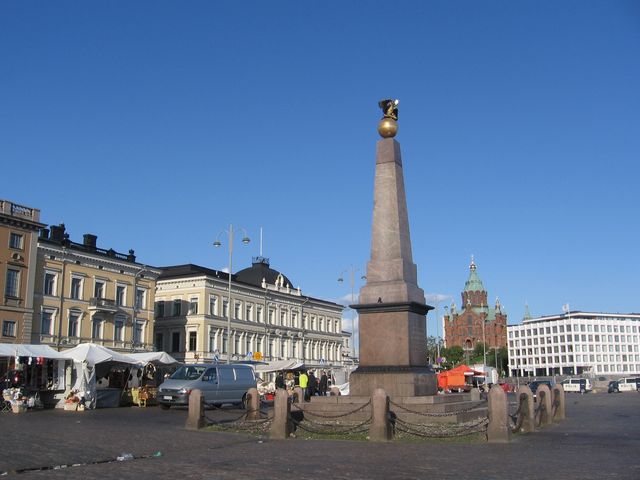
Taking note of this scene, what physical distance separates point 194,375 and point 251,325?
1814 inches

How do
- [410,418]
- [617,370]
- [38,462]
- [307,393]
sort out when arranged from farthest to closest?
1. [617,370]
2. [307,393]
3. [410,418]
4. [38,462]

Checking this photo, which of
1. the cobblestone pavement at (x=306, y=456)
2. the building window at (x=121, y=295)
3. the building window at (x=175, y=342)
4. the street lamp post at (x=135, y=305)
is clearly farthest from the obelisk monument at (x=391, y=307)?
the building window at (x=175, y=342)

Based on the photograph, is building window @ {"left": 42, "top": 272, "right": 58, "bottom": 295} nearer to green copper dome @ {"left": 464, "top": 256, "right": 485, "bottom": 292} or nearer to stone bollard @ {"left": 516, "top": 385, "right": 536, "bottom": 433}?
stone bollard @ {"left": 516, "top": 385, "right": 536, "bottom": 433}

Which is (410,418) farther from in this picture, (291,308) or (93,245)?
(291,308)

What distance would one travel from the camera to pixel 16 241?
46000 mm

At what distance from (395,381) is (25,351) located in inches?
759

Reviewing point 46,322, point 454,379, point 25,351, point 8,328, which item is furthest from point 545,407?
point 46,322

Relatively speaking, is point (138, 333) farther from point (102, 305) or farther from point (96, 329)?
point (102, 305)

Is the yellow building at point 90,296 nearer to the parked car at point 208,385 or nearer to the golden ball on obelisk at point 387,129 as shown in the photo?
the parked car at point 208,385

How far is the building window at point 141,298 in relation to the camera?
58794 mm

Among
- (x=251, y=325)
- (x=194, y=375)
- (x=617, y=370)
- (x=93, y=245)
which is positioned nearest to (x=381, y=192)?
(x=194, y=375)

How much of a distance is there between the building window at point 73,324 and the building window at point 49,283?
246cm

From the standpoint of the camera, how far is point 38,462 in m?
10.7

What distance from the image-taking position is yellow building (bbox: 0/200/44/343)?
44969 mm
